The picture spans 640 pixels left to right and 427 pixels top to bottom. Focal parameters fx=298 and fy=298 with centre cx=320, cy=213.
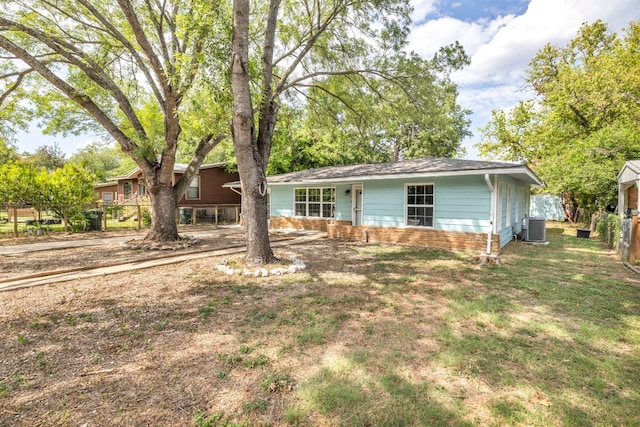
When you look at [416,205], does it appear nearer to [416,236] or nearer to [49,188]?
[416,236]

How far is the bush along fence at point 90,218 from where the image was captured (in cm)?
1269

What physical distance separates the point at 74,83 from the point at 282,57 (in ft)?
23.0

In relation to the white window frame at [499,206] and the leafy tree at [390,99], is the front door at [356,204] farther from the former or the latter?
the white window frame at [499,206]

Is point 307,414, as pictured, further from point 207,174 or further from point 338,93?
point 207,174

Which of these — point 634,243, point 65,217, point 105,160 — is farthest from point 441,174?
point 105,160

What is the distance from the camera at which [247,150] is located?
21.7 feet

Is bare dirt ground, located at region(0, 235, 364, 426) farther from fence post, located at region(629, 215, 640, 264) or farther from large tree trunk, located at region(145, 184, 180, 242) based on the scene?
fence post, located at region(629, 215, 640, 264)

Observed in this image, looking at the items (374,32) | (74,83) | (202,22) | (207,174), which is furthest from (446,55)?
(207,174)

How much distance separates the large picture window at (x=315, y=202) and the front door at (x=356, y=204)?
1.10 meters

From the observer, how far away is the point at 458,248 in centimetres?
948

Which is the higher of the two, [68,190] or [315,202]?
[68,190]

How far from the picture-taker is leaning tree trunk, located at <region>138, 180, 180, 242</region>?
9.96 metres

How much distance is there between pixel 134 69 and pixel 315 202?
9.00 metres

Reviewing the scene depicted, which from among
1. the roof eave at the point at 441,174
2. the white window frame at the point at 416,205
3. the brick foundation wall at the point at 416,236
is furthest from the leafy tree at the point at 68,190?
the white window frame at the point at 416,205
